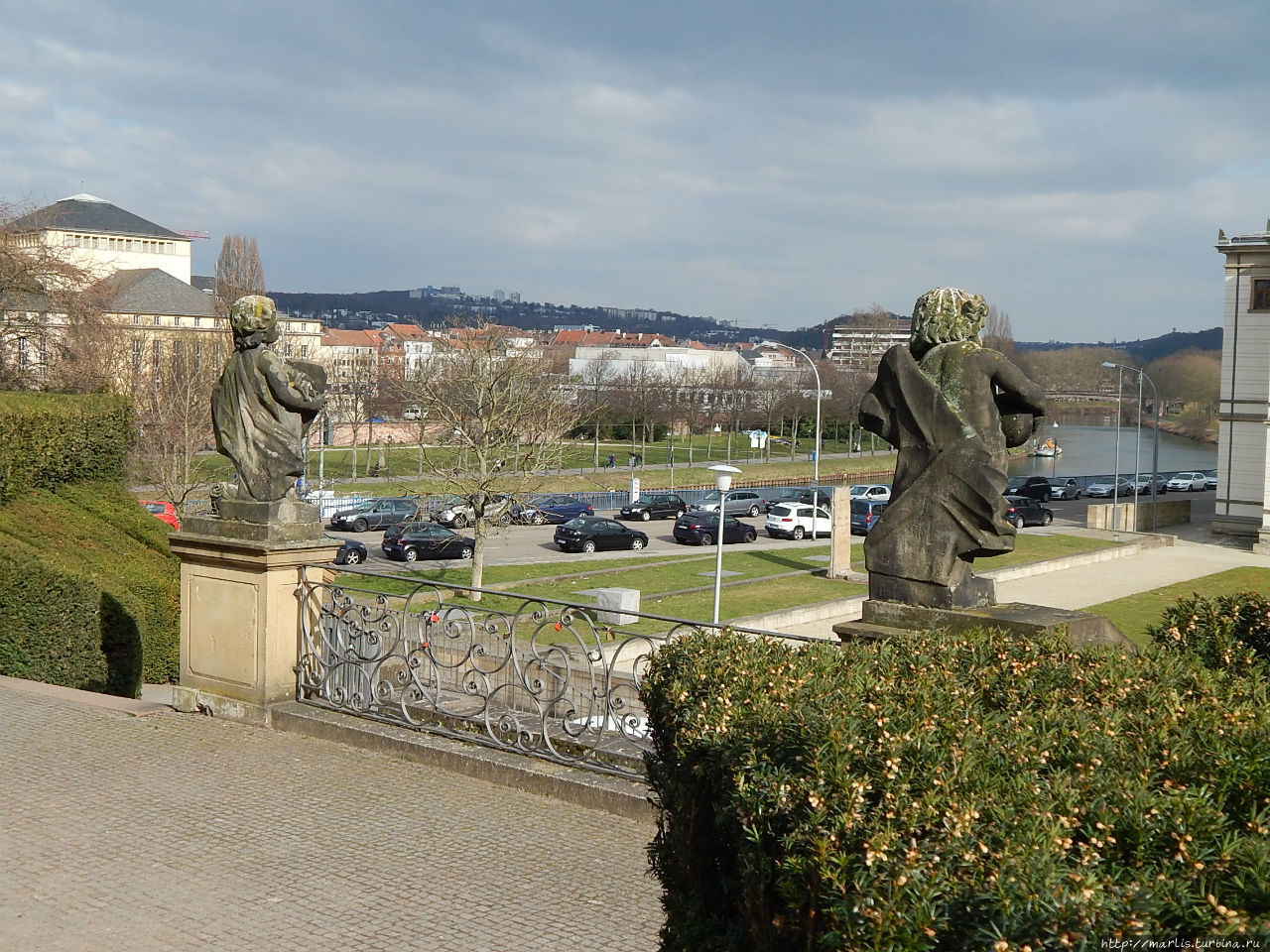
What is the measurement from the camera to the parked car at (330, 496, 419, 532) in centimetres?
4672

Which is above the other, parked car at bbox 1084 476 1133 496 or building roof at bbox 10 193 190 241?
building roof at bbox 10 193 190 241

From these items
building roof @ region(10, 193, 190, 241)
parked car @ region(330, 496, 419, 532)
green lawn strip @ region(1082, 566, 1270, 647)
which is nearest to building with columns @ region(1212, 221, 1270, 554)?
green lawn strip @ region(1082, 566, 1270, 647)

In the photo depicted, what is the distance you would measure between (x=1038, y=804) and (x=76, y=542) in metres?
19.0

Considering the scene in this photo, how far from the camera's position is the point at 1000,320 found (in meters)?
162

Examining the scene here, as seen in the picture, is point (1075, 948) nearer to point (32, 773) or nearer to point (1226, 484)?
point (32, 773)

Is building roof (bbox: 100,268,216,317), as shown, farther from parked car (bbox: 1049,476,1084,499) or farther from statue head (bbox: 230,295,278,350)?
statue head (bbox: 230,295,278,350)

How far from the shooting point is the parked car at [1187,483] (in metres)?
79.6

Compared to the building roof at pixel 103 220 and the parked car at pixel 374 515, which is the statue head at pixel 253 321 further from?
the building roof at pixel 103 220

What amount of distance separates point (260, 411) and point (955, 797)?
750cm

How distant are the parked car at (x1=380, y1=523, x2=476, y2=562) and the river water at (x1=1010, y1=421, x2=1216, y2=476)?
58.7m

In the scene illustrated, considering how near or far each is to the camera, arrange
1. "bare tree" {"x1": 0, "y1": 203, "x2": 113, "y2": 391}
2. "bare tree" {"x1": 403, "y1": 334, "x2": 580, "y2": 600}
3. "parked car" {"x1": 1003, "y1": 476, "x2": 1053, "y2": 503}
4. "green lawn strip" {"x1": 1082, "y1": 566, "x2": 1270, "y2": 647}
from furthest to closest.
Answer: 1. "parked car" {"x1": 1003, "y1": 476, "x2": 1053, "y2": 503}
2. "bare tree" {"x1": 0, "y1": 203, "x2": 113, "y2": 391}
3. "bare tree" {"x1": 403, "y1": 334, "x2": 580, "y2": 600}
4. "green lawn strip" {"x1": 1082, "y1": 566, "x2": 1270, "y2": 647}

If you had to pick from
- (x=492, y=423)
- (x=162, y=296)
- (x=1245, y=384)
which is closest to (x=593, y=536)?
(x=492, y=423)

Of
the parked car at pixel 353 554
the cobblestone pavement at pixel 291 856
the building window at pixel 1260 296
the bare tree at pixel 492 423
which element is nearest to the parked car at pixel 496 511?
the bare tree at pixel 492 423

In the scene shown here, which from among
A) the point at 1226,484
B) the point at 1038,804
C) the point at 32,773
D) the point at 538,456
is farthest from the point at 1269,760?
the point at 1226,484
